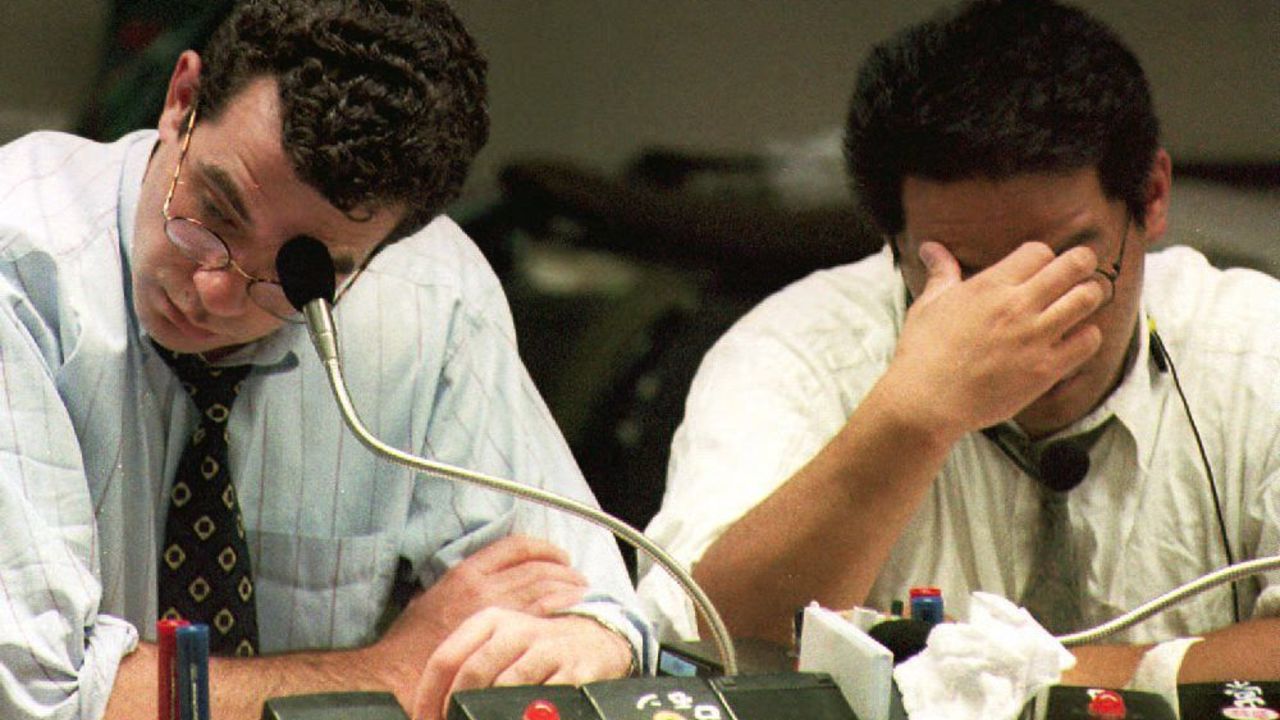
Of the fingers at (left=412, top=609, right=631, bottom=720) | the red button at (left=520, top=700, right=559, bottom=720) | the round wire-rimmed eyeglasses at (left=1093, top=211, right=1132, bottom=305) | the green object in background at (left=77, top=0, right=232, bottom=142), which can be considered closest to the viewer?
the red button at (left=520, top=700, right=559, bottom=720)

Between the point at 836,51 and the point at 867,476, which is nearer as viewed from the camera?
the point at 867,476

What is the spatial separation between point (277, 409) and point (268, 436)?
0.03m

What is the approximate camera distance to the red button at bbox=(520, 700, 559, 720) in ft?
4.20

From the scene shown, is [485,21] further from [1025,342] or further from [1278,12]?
[1278,12]

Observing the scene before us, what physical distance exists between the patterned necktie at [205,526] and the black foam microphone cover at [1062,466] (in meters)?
1.00

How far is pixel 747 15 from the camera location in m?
2.38

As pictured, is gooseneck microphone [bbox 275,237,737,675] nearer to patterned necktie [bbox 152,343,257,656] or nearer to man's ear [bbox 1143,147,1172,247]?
patterned necktie [bbox 152,343,257,656]

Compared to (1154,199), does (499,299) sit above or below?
below

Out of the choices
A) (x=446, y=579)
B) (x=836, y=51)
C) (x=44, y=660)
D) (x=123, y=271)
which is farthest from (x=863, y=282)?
(x=44, y=660)

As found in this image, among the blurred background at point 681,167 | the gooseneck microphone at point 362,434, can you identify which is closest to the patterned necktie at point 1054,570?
the blurred background at point 681,167

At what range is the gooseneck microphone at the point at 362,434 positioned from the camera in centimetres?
153

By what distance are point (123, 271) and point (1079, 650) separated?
1.11m

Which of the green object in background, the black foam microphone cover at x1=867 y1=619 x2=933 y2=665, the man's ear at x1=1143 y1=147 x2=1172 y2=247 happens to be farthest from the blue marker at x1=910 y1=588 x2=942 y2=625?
the green object in background

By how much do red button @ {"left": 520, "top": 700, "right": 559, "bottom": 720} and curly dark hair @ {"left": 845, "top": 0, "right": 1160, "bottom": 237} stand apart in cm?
103
